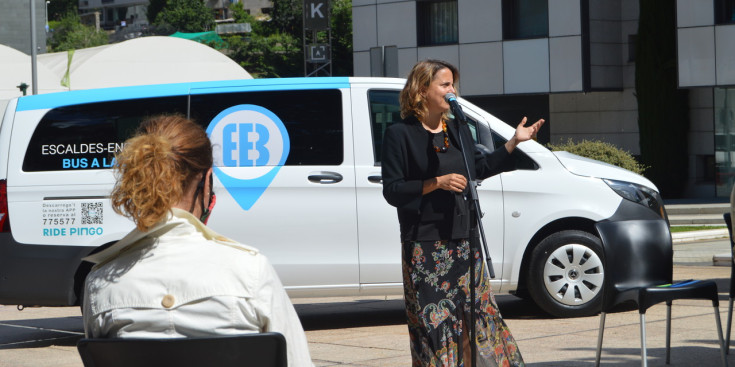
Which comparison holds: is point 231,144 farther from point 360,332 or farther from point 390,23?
point 390,23

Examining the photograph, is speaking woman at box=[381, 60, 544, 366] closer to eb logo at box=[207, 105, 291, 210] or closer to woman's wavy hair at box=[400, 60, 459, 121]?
woman's wavy hair at box=[400, 60, 459, 121]

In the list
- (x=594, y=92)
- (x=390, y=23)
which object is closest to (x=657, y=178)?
(x=594, y=92)

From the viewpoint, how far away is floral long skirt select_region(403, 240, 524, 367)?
504cm

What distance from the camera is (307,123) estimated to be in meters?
8.24

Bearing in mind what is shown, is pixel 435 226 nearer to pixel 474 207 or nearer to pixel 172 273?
pixel 474 207

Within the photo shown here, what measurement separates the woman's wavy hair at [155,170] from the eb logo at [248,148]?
548 centimetres

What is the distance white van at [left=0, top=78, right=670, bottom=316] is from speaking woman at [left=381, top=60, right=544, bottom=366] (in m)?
3.05

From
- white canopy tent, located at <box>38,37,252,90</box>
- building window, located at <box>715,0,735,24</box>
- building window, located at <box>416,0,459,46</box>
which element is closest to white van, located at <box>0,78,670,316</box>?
building window, located at <box>715,0,735,24</box>

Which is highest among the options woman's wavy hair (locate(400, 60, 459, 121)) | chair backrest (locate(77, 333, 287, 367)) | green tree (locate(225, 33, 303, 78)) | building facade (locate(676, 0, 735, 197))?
green tree (locate(225, 33, 303, 78))

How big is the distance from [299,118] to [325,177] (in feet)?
1.63

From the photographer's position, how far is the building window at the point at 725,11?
27.5 meters

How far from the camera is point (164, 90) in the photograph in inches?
326

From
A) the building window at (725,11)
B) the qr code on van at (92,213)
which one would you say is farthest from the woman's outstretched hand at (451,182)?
the building window at (725,11)

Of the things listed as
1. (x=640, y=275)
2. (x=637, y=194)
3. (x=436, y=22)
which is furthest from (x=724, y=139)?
(x=640, y=275)
